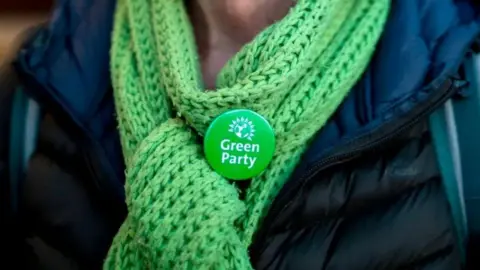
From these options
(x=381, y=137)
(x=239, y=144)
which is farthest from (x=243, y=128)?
(x=381, y=137)

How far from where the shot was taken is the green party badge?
793 millimetres

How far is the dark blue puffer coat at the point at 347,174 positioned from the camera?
0.77m

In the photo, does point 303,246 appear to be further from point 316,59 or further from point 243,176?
point 316,59

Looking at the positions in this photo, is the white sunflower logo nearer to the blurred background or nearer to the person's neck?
the person's neck

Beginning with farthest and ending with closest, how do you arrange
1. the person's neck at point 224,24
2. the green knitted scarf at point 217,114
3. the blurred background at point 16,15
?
the blurred background at point 16,15
the person's neck at point 224,24
the green knitted scarf at point 217,114

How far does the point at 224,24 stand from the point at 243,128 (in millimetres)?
166

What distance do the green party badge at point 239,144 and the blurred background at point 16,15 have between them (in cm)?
94

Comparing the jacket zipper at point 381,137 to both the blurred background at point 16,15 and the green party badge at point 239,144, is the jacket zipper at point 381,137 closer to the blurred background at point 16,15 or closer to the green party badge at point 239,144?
the green party badge at point 239,144

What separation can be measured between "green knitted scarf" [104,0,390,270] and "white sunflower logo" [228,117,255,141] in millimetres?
16

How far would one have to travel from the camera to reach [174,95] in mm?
829

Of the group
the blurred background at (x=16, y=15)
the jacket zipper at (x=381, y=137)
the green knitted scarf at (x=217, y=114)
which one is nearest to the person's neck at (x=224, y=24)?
the green knitted scarf at (x=217, y=114)

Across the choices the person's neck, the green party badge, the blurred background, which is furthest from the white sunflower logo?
the blurred background

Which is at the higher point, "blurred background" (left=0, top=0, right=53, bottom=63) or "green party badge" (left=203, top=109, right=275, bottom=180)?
"blurred background" (left=0, top=0, right=53, bottom=63)

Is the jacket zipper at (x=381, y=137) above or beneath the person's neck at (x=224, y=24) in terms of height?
beneath
